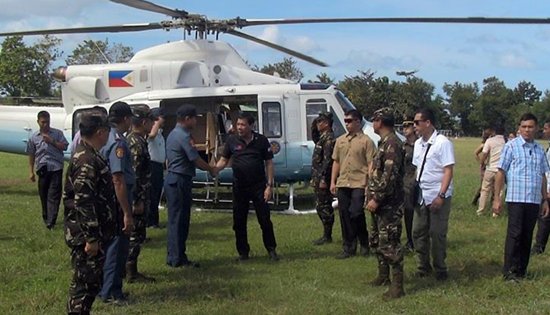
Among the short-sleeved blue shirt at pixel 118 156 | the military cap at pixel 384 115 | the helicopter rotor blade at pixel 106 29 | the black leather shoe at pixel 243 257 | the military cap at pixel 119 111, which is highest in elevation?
the helicopter rotor blade at pixel 106 29

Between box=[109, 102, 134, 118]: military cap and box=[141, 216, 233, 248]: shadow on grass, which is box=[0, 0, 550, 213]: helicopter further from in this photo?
box=[109, 102, 134, 118]: military cap

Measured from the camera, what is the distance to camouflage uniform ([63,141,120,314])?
4.32 m

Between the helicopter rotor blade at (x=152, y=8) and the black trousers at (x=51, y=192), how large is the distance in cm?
278

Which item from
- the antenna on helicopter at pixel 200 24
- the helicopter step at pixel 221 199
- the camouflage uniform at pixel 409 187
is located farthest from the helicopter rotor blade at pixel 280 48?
the camouflage uniform at pixel 409 187

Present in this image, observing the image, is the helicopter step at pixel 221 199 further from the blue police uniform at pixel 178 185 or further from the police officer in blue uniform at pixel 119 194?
the police officer in blue uniform at pixel 119 194

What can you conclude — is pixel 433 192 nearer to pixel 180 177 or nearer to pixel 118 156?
pixel 180 177

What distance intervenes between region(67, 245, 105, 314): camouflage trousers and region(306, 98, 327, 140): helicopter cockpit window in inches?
273

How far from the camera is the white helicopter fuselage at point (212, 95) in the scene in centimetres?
1092

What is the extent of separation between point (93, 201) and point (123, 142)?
3.58 feet

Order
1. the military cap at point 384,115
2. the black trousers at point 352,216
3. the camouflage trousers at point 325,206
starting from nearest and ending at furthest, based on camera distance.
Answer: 1. the military cap at point 384,115
2. the black trousers at point 352,216
3. the camouflage trousers at point 325,206

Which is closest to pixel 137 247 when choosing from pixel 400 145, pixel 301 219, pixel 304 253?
pixel 304 253

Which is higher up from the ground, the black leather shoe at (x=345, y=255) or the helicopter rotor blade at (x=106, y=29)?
the helicopter rotor blade at (x=106, y=29)

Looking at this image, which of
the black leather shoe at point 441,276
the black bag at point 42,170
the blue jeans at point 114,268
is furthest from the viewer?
the black bag at point 42,170

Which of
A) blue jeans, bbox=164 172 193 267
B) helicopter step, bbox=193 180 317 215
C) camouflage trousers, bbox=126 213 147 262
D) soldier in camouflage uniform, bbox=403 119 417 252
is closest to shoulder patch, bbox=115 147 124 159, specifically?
camouflage trousers, bbox=126 213 147 262
